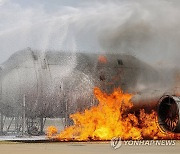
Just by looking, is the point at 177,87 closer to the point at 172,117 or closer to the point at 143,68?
the point at 143,68

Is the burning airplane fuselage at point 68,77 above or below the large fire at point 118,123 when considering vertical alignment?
above

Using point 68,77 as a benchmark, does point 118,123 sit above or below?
below

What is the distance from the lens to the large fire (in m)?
50.7

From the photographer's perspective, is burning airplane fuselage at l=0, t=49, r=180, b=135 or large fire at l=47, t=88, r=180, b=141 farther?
burning airplane fuselage at l=0, t=49, r=180, b=135

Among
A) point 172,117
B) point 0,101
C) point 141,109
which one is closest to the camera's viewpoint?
point 172,117

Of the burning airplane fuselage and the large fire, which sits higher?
the burning airplane fuselage

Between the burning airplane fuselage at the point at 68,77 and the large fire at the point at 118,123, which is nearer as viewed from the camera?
the large fire at the point at 118,123

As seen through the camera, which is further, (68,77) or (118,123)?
(68,77)

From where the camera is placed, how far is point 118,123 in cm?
5091

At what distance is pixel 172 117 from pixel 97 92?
42.2 feet

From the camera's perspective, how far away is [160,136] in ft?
170

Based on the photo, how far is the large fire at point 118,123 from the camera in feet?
166

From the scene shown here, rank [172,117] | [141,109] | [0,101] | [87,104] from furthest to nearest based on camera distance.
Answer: [0,101]
[87,104]
[141,109]
[172,117]

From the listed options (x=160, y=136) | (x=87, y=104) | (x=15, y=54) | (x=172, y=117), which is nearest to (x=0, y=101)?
(x=15, y=54)
